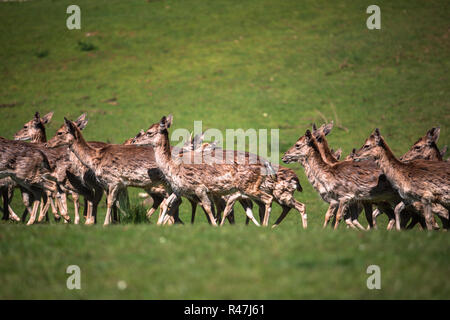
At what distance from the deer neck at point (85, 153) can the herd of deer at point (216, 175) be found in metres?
0.03

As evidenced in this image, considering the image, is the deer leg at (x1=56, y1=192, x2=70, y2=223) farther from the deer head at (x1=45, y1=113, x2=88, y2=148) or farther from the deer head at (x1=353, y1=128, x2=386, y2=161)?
the deer head at (x1=353, y1=128, x2=386, y2=161)

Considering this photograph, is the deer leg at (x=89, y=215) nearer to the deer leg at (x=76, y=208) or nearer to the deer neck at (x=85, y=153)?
the deer leg at (x=76, y=208)

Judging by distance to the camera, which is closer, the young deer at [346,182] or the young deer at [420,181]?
the young deer at [420,181]

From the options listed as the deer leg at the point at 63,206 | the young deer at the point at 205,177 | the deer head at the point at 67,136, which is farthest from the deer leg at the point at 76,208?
the young deer at the point at 205,177

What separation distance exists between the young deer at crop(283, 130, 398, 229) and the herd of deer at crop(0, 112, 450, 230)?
0.02m

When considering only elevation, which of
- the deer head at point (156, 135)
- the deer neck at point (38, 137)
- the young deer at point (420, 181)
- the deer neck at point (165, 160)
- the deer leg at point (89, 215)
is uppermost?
the deer neck at point (38, 137)

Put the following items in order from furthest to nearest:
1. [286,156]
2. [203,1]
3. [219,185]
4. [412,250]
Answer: [203,1], [286,156], [219,185], [412,250]

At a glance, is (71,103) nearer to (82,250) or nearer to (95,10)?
(95,10)

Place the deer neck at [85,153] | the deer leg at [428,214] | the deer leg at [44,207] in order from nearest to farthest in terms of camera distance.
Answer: the deer leg at [428,214]
the deer neck at [85,153]
the deer leg at [44,207]

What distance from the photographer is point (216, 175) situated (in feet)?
49.0

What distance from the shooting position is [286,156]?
16.1 m

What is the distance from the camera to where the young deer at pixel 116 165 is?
1524cm

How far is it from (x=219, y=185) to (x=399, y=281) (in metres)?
7.25
